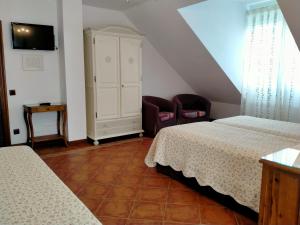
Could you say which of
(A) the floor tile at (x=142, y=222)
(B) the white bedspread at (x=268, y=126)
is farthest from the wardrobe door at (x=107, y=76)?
(A) the floor tile at (x=142, y=222)

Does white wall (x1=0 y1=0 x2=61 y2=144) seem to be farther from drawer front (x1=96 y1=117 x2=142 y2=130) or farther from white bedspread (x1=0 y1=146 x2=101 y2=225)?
white bedspread (x1=0 y1=146 x2=101 y2=225)

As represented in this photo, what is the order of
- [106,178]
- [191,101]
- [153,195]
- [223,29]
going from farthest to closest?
[191,101], [223,29], [106,178], [153,195]

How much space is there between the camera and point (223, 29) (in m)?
4.90

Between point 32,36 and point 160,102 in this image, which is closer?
point 32,36

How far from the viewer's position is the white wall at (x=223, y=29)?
4.48 m

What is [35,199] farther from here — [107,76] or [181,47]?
[181,47]

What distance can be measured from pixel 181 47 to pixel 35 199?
14.3 ft

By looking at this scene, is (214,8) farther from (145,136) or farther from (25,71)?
(25,71)

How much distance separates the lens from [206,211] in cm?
243

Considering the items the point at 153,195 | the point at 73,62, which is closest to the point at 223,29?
the point at 73,62

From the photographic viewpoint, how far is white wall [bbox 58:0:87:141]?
4.16 m

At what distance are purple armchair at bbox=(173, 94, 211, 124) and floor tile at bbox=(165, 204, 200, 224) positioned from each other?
3.05 metres

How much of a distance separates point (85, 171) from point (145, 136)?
1.98 meters

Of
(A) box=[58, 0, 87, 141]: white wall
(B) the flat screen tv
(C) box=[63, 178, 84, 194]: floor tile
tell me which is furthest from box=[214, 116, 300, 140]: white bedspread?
(B) the flat screen tv
